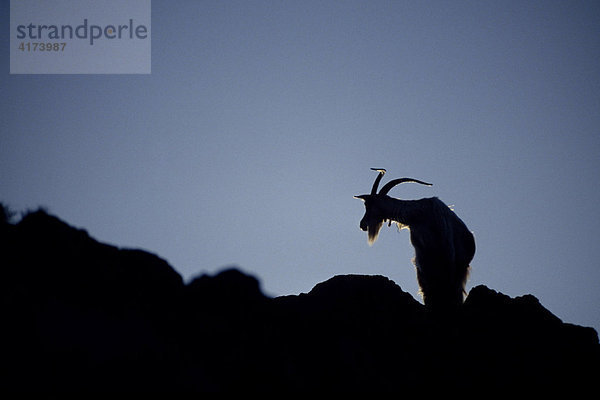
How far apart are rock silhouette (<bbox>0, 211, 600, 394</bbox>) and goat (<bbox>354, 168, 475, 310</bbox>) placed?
121cm

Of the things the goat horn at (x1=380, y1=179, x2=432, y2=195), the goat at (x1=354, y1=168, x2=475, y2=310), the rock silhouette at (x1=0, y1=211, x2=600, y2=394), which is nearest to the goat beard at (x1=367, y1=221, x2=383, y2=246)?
the goat at (x1=354, y1=168, x2=475, y2=310)

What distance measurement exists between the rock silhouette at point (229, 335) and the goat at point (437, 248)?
121 cm

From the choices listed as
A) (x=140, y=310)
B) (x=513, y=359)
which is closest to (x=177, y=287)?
(x=140, y=310)

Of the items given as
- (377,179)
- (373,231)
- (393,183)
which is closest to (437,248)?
(373,231)

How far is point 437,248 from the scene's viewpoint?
8.94 meters

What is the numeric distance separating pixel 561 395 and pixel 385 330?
257 centimetres

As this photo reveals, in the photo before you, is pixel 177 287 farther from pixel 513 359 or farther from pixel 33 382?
pixel 513 359

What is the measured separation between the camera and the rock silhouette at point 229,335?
11.8 feet

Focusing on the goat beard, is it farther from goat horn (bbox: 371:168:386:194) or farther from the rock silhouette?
the rock silhouette

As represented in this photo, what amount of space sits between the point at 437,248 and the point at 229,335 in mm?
5768

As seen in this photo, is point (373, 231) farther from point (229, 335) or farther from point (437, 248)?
point (229, 335)

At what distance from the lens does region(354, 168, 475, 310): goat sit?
8719 mm

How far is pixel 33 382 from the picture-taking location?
3.19 m

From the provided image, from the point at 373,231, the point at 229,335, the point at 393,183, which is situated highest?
the point at 393,183
